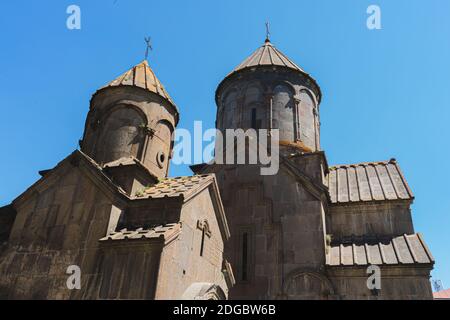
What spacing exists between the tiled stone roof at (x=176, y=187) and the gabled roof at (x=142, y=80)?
3052 mm

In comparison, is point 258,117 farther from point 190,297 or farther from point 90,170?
point 190,297

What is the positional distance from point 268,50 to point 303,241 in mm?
10088

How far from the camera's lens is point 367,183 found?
12281 mm

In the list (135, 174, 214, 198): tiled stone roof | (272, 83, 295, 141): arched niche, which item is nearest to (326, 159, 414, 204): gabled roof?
(272, 83, 295, 141): arched niche

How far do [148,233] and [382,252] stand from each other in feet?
22.1

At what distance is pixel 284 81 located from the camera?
14609mm

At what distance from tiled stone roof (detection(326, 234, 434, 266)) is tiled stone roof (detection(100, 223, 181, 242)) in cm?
520

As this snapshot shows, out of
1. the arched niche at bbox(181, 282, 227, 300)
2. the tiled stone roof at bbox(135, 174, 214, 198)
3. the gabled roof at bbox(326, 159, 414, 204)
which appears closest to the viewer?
the arched niche at bbox(181, 282, 227, 300)

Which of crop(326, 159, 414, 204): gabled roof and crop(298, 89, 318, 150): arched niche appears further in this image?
crop(298, 89, 318, 150): arched niche

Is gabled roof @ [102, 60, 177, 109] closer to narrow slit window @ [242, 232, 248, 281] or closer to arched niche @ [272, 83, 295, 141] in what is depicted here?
narrow slit window @ [242, 232, 248, 281]

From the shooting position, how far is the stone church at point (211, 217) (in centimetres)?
645

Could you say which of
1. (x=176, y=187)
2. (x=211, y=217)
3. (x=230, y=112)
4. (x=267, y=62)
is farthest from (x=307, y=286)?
(x=267, y=62)

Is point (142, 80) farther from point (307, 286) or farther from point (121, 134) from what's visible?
point (307, 286)

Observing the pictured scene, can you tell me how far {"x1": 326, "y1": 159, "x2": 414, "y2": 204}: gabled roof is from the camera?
11320mm
